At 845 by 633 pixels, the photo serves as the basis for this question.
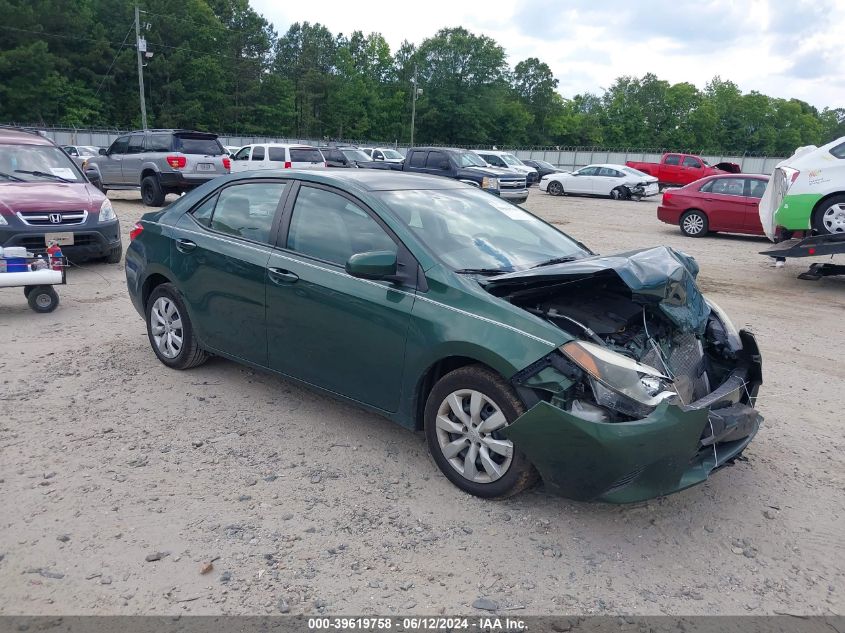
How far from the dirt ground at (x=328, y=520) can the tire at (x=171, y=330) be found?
0.15 metres

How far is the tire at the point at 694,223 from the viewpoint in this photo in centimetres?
1575

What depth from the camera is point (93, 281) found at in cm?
895

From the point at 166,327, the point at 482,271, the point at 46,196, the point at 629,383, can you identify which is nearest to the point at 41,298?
the point at 46,196

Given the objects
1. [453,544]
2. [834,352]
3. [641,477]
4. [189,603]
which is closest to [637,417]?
[641,477]

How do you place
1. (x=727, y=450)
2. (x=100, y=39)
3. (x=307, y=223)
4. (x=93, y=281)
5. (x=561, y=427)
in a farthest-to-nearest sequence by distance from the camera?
(x=100, y=39), (x=93, y=281), (x=307, y=223), (x=727, y=450), (x=561, y=427)

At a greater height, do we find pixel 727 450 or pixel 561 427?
pixel 561 427

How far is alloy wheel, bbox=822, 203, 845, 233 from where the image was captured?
32.9 ft

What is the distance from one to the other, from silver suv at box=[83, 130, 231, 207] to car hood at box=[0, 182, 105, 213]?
23.9 ft

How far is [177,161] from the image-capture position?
1650 centimetres

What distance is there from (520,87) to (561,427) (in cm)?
10149

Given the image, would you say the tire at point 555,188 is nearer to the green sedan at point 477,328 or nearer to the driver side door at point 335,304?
the green sedan at point 477,328

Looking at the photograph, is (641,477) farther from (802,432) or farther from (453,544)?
(802,432)

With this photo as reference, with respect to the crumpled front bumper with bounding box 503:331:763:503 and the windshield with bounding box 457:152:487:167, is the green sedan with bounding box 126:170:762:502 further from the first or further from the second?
the windshield with bounding box 457:152:487:167

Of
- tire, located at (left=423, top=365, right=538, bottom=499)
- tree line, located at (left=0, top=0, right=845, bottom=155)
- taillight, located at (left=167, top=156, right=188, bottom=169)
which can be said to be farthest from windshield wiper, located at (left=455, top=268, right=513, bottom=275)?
tree line, located at (left=0, top=0, right=845, bottom=155)
